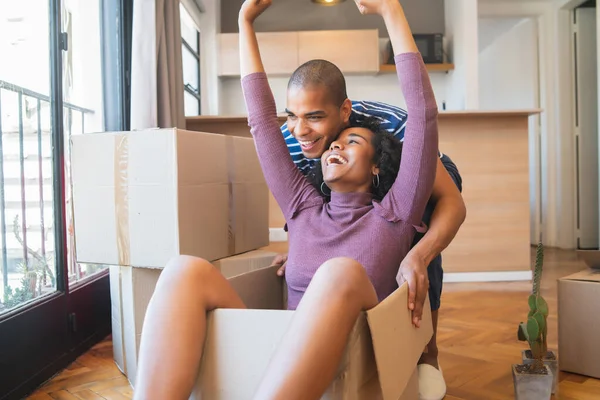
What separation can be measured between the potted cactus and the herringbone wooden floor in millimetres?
139

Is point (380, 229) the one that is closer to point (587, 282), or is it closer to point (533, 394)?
point (533, 394)

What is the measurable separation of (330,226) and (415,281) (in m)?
0.25

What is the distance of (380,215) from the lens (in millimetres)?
1262

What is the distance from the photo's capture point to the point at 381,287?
4.07 ft

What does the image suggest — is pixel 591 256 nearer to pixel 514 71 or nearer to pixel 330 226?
pixel 330 226

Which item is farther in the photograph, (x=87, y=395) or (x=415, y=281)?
(x=87, y=395)

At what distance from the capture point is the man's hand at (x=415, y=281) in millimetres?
1094

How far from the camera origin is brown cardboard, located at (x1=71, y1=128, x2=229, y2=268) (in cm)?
153

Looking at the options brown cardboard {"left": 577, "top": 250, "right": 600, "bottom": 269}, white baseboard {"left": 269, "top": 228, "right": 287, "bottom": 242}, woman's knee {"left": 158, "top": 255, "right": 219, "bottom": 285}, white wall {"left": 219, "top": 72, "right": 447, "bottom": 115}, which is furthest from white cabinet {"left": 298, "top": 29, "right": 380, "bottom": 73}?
woman's knee {"left": 158, "top": 255, "right": 219, "bottom": 285}

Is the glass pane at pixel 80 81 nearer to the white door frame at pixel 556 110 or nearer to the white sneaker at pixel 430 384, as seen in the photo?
the white sneaker at pixel 430 384

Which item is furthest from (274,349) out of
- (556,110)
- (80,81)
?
(556,110)

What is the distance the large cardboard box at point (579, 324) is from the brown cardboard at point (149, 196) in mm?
1016

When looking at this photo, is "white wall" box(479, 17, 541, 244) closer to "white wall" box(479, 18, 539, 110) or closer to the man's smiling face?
"white wall" box(479, 18, 539, 110)

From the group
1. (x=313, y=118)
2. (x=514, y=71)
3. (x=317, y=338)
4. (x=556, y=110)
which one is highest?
(x=514, y=71)
